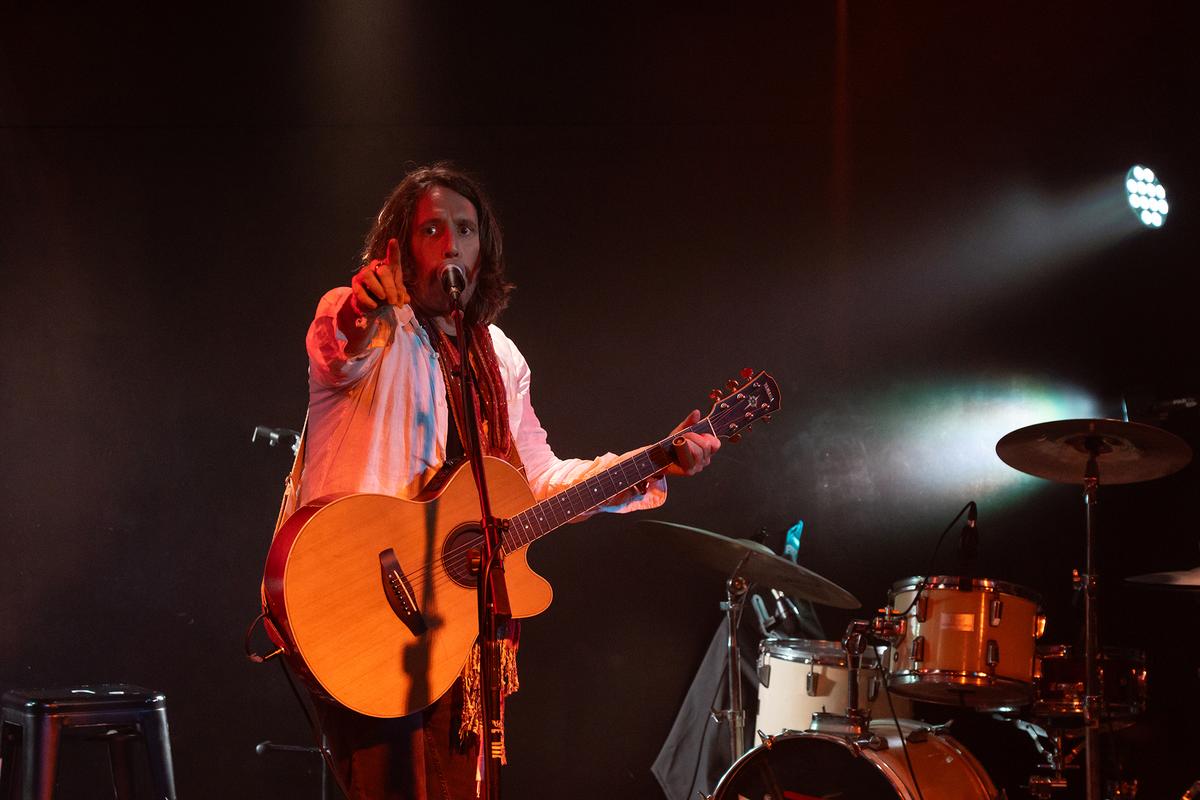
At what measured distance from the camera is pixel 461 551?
248cm

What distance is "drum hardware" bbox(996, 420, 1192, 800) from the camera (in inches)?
154

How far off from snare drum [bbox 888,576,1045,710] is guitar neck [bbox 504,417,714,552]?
155cm

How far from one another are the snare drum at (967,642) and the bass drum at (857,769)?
24 centimetres

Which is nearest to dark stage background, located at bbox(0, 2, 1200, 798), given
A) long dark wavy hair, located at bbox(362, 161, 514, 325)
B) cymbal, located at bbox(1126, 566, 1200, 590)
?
cymbal, located at bbox(1126, 566, 1200, 590)

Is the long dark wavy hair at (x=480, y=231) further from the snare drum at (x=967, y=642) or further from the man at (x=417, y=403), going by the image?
the snare drum at (x=967, y=642)

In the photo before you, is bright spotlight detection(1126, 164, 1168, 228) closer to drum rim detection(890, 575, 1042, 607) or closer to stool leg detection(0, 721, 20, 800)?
drum rim detection(890, 575, 1042, 607)

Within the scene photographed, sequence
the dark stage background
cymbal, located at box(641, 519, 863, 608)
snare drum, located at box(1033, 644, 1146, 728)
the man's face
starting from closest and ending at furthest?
1. the man's face
2. cymbal, located at box(641, 519, 863, 608)
3. snare drum, located at box(1033, 644, 1146, 728)
4. the dark stage background

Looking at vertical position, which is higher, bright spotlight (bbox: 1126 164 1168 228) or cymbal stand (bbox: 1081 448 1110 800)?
bright spotlight (bbox: 1126 164 1168 228)

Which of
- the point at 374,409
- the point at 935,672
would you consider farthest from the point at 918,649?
the point at 374,409

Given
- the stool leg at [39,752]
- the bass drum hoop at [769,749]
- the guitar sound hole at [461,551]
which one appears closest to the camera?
the guitar sound hole at [461,551]

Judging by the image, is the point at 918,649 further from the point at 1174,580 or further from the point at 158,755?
the point at 158,755

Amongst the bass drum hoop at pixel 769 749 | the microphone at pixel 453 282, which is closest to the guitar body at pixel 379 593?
the microphone at pixel 453 282

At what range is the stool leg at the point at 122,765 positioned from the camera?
3.48 metres

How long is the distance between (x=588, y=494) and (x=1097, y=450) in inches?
91.3
